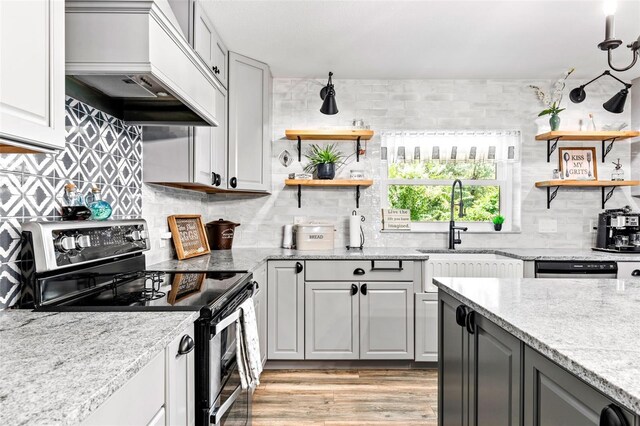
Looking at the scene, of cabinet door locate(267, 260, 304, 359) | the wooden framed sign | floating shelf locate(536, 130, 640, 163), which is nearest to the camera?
the wooden framed sign

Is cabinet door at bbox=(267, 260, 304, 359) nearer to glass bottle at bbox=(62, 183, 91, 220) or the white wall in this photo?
the white wall

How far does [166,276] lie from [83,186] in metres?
0.57

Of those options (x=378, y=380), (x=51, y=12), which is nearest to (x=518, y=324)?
(x=51, y=12)

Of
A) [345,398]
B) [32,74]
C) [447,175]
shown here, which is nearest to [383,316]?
[345,398]

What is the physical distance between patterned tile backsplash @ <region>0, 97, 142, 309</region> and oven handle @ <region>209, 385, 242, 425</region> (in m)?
0.79

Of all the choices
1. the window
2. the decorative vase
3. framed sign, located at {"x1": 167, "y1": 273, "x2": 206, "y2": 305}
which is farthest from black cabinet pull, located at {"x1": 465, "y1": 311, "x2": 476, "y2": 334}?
the window

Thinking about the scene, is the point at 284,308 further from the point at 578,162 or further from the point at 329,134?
the point at 578,162

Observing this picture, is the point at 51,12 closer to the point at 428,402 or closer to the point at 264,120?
the point at 264,120

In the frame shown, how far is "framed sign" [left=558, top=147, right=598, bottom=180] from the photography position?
146 inches

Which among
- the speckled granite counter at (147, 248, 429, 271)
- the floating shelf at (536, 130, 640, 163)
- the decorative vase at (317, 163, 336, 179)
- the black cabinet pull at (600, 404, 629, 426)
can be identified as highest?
the floating shelf at (536, 130, 640, 163)

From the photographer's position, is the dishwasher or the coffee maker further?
the coffee maker

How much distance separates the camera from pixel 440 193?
153 inches

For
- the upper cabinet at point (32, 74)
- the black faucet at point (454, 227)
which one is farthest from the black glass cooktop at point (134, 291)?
the black faucet at point (454, 227)

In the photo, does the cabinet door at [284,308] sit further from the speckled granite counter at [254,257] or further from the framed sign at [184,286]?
the framed sign at [184,286]
